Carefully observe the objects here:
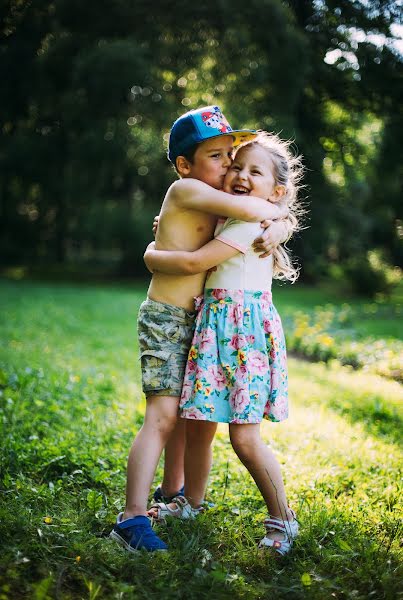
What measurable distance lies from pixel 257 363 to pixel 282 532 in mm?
715

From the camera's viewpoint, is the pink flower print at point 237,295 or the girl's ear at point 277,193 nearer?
the pink flower print at point 237,295

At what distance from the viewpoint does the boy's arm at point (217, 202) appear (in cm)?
258

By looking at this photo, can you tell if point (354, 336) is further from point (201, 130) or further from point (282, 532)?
point (201, 130)

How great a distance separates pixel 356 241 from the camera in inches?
870

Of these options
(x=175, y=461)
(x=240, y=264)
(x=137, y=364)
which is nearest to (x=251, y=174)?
(x=240, y=264)

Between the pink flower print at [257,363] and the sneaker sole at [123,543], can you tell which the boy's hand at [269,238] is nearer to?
the pink flower print at [257,363]

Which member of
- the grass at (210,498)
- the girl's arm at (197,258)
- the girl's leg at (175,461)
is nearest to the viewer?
the grass at (210,498)

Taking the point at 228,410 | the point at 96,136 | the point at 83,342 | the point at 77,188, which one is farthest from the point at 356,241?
the point at 228,410

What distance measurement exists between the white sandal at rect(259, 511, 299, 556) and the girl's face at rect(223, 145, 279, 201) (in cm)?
143

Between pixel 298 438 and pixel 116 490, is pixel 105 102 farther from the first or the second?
pixel 116 490

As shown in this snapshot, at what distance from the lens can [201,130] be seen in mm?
2641

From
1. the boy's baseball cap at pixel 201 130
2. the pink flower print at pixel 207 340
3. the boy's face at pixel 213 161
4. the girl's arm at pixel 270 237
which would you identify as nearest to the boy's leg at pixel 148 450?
the pink flower print at pixel 207 340

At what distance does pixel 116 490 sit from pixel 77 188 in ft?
50.1

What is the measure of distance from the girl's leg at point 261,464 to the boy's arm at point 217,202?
91 cm
